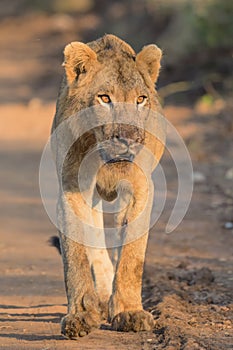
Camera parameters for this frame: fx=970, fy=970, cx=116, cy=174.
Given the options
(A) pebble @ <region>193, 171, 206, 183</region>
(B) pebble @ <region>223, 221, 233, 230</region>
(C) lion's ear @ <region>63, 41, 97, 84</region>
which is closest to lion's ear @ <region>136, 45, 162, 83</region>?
(C) lion's ear @ <region>63, 41, 97, 84</region>

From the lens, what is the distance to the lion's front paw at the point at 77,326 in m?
5.54

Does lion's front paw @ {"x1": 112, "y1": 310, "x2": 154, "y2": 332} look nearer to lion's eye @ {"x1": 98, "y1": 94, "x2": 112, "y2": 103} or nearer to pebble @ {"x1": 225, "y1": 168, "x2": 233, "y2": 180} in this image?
lion's eye @ {"x1": 98, "y1": 94, "x2": 112, "y2": 103}

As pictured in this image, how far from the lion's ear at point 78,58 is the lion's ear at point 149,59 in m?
0.31

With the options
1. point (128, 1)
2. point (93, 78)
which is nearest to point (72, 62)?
point (93, 78)

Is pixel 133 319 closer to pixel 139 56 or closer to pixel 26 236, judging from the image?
pixel 139 56

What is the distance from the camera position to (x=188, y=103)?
15594mm

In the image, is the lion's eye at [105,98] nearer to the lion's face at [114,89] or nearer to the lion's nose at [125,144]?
the lion's face at [114,89]

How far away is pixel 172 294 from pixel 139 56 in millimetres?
1724

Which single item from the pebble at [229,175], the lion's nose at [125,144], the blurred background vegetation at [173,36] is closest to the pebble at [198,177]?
the pebble at [229,175]

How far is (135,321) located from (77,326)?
380mm

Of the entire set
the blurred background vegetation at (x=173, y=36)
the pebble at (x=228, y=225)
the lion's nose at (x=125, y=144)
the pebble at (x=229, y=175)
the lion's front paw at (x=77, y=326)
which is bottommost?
the lion's front paw at (x=77, y=326)

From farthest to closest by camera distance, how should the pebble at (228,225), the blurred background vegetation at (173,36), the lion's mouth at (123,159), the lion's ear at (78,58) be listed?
the blurred background vegetation at (173,36), the pebble at (228,225), the lion's ear at (78,58), the lion's mouth at (123,159)

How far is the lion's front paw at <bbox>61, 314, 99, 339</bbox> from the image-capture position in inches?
218

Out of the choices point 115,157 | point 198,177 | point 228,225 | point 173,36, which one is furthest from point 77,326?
point 173,36
